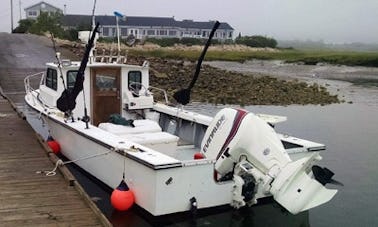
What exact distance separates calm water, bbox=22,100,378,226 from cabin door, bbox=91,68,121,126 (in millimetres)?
1742

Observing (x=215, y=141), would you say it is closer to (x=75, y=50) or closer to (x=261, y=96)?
(x=261, y=96)

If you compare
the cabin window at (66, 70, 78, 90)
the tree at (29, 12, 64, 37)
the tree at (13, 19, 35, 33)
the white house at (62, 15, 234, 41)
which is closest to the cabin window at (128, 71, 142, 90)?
the cabin window at (66, 70, 78, 90)

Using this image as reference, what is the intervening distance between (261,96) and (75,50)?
58.7 feet

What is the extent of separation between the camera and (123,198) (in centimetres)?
712

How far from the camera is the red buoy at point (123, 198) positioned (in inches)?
280

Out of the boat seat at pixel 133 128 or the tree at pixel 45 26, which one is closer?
the boat seat at pixel 133 128

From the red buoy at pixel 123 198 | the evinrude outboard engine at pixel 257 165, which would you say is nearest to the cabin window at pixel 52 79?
the red buoy at pixel 123 198

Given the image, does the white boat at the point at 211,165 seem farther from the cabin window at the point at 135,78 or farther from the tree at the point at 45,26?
A: the tree at the point at 45,26

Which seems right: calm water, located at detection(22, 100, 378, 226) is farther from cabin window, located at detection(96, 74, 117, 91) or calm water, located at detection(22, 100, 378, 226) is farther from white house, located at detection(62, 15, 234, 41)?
white house, located at detection(62, 15, 234, 41)

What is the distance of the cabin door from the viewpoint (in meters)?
11.0

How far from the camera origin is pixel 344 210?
911 centimetres

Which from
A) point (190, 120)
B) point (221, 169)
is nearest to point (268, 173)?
point (221, 169)

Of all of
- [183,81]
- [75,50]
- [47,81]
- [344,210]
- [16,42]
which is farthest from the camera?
[16,42]

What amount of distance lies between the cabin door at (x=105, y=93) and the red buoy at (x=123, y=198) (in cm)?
403
